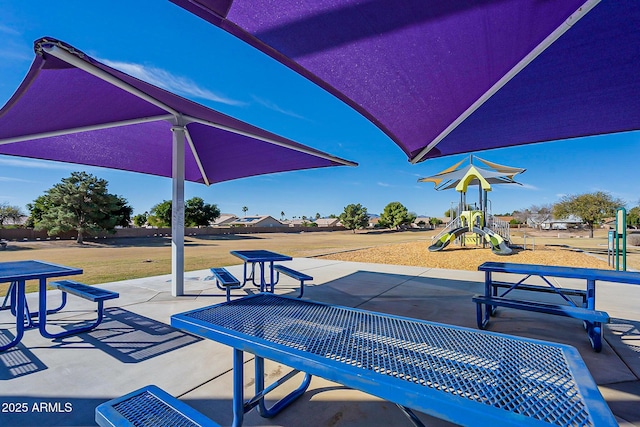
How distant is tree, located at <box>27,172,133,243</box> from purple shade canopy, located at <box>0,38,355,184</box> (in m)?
31.7

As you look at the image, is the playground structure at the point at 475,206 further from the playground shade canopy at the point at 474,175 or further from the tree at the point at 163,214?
the tree at the point at 163,214

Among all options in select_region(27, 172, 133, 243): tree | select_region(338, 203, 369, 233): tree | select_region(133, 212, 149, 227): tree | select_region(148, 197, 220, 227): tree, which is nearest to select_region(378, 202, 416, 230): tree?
select_region(338, 203, 369, 233): tree

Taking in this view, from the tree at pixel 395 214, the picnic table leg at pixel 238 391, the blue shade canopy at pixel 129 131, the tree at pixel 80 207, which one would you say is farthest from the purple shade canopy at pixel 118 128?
the tree at pixel 395 214

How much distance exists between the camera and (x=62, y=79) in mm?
3045

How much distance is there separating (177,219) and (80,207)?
3512 centimetres

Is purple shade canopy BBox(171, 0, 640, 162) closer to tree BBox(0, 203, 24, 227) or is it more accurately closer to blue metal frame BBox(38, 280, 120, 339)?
blue metal frame BBox(38, 280, 120, 339)

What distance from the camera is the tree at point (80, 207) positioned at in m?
31.6

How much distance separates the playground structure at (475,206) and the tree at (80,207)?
110ft

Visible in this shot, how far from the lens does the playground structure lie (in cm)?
1500

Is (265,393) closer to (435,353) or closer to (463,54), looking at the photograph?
(435,353)

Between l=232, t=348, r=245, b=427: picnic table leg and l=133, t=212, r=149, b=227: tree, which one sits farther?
l=133, t=212, r=149, b=227: tree

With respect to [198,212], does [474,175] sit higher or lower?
higher

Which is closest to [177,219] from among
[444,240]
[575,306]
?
[575,306]

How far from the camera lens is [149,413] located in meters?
1.66
